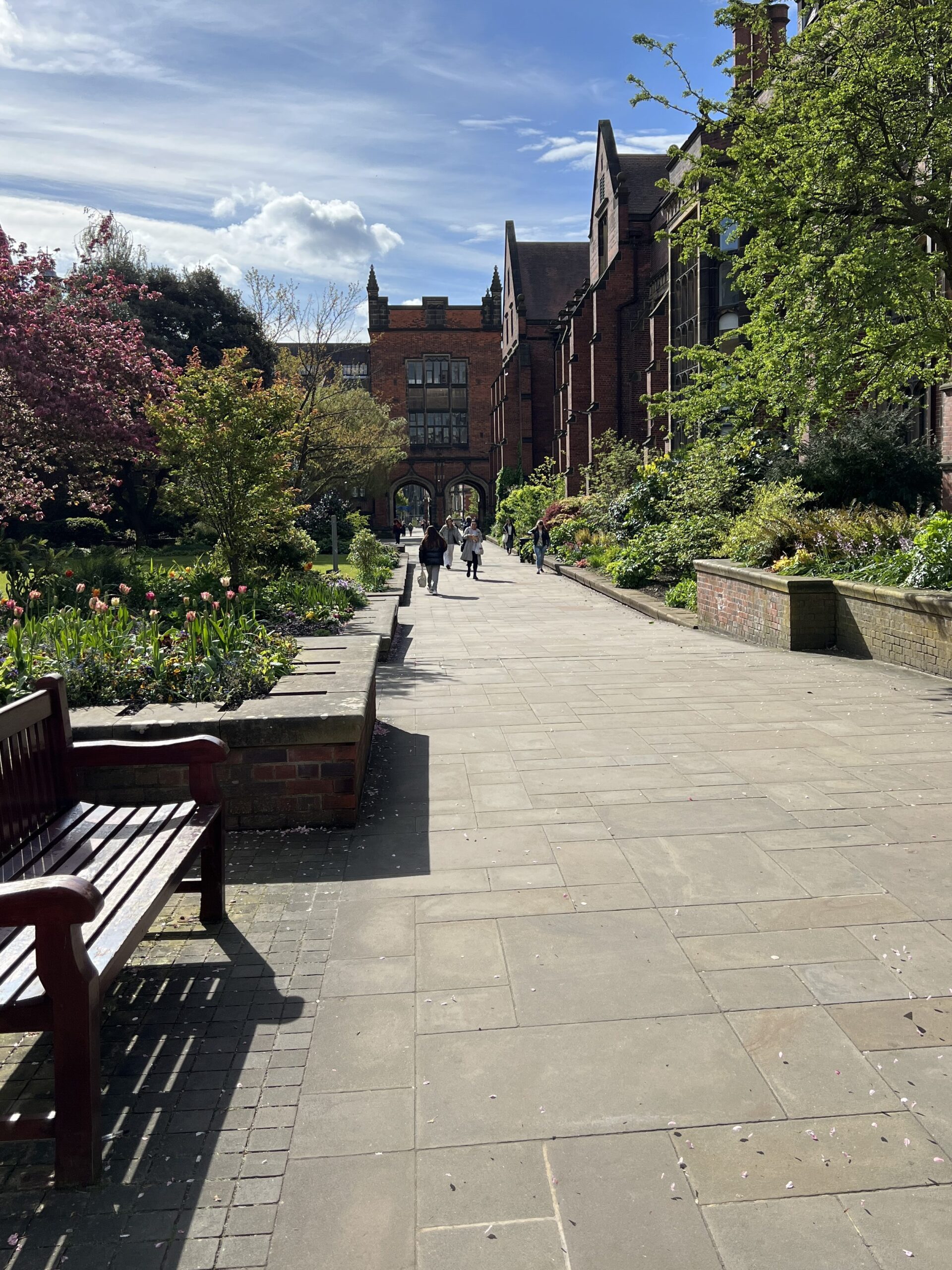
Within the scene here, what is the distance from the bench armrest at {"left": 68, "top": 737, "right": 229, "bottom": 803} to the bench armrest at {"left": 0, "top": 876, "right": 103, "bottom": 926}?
145cm

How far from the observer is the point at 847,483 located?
1447 cm

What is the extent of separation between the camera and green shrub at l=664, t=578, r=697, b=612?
15922mm

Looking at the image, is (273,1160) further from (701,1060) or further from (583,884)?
(583,884)

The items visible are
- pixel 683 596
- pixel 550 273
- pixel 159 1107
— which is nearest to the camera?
pixel 159 1107

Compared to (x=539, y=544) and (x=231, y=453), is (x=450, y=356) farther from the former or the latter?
Result: (x=231, y=453)

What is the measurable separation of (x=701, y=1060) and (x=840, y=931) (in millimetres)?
1107

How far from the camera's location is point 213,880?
3840 mm

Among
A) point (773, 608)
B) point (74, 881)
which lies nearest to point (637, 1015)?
Answer: point (74, 881)

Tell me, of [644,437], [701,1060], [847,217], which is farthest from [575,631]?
[644,437]

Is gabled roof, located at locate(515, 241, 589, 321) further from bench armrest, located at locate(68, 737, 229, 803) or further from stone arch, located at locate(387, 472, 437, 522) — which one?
bench armrest, located at locate(68, 737, 229, 803)

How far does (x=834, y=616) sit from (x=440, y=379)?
64394 mm

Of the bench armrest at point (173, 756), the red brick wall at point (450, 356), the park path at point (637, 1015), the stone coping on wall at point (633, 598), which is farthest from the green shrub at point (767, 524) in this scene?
the red brick wall at point (450, 356)

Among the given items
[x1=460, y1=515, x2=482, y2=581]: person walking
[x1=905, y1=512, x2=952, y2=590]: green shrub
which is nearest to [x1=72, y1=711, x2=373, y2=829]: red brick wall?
[x1=905, y1=512, x2=952, y2=590]: green shrub

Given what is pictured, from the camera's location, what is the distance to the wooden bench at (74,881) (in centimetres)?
233
